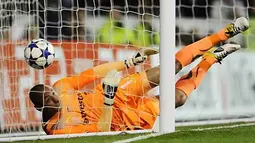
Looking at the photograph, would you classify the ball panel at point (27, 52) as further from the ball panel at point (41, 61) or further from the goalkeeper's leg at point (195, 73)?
the goalkeeper's leg at point (195, 73)

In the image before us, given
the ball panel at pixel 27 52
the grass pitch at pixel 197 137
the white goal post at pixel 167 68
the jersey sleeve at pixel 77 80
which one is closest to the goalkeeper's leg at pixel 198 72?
the jersey sleeve at pixel 77 80

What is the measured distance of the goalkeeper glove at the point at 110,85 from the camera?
23.6 ft

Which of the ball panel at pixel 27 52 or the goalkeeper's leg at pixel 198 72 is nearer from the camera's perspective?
the ball panel at pixel 27 52

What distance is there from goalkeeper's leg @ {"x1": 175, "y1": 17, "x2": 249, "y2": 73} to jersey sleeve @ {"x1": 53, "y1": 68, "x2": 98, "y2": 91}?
2.94 feet

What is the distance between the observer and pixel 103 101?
23.8ft

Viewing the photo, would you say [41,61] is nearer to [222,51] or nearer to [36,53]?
[36,53]

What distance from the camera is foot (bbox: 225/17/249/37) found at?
807 cm

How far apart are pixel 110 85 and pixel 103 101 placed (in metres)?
0.19

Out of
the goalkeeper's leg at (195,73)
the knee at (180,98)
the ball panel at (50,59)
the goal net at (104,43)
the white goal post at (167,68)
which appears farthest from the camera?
the knee at (180,98)

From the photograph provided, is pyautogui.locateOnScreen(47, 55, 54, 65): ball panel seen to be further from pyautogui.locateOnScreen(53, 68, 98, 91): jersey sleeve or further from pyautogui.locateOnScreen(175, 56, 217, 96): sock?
pyautogui.locateOnScreen(175, 56, 217, 96): sock

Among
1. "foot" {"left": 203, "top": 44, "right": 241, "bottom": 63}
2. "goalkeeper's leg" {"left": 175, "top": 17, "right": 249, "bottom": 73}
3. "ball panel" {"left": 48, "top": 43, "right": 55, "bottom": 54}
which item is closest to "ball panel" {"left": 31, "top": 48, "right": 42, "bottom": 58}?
"ball panel" {"left": 48, "top": 43, "right": 55, "bottom": 54}

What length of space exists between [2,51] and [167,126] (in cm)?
234

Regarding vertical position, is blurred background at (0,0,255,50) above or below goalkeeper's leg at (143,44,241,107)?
above

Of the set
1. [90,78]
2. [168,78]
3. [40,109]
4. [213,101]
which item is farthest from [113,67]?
[168,78]
